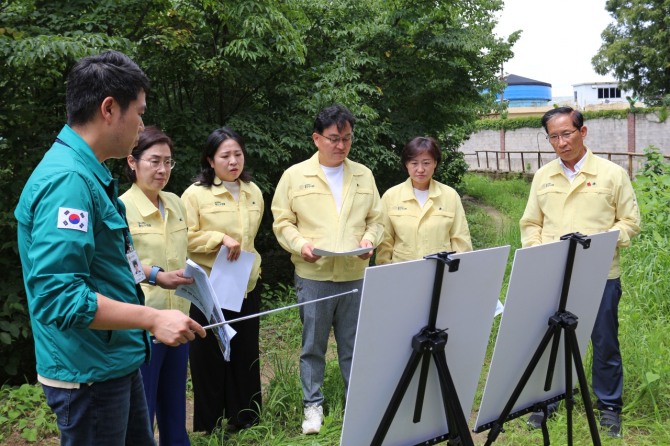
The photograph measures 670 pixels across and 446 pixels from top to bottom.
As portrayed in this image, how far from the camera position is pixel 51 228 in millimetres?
1773

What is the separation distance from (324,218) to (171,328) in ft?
6.61

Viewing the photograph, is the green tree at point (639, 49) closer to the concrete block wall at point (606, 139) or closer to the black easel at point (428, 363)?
the concrete block wall at point (606, 139)

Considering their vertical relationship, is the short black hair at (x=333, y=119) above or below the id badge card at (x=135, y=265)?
above

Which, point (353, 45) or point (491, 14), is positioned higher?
point (491, 14)

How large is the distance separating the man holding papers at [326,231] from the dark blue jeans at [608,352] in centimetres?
135

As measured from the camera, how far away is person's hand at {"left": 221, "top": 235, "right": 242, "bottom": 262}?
3564 millimetres

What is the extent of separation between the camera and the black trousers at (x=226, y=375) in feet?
12.4

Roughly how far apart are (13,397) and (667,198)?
7.34m

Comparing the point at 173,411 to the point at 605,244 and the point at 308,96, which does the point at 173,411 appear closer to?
the point at 605,244

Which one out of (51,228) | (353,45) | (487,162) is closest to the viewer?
(51,228)

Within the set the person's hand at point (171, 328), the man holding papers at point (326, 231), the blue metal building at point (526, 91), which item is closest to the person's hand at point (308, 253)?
the man holding papers at point (326, 231)

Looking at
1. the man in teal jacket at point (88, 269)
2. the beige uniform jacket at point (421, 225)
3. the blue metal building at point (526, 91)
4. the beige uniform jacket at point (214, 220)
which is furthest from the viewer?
the blue metal building at point (526, 91)

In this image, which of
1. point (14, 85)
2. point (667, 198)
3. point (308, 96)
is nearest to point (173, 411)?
point (14, 85)

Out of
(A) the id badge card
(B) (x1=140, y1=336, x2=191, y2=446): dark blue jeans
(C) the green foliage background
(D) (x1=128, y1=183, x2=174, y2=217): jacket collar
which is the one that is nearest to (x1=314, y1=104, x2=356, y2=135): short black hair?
(D) (x1=128, y1=183, x2=174, y2=217): jacket collar
